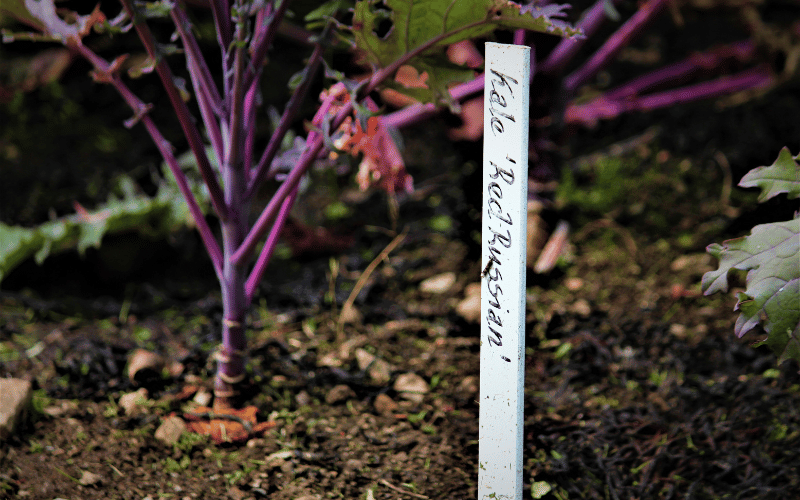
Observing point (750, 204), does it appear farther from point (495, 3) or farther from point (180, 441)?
point (180, 441)

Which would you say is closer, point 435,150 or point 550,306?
point 550,306

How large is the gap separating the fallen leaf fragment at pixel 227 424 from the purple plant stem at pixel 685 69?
175 cm

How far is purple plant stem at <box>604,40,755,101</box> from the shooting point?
254 cm

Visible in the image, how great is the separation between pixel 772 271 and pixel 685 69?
1721 millimetres

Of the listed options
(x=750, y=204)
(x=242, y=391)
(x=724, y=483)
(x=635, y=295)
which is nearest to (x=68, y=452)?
(x=242, y=391)

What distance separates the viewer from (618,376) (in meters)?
1.68

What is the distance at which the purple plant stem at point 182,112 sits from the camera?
49.7 inches

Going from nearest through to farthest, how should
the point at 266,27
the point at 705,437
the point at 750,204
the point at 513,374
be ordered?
the point at 513,374 < the point at 266,27 < the point at 705,437 < the point at 750,204

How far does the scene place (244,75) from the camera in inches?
52.9

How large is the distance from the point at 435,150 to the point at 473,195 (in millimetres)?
891

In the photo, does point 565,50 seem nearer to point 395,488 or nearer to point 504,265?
point 504,265

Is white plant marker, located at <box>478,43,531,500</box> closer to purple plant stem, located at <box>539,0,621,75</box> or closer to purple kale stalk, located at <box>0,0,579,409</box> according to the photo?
purple kale stalk, located at <box>0,0,579,409</box>

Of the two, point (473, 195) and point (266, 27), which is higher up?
point (266, 27)

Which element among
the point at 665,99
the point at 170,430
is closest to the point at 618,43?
the point at 665,99
